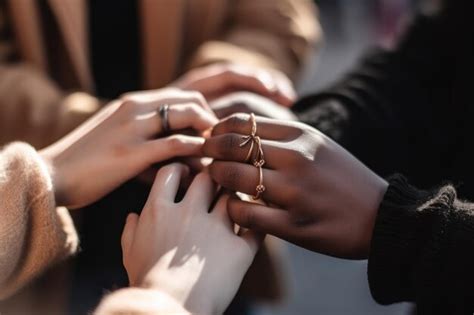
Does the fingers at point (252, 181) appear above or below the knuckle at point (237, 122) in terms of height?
below

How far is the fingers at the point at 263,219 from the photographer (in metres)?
0.72

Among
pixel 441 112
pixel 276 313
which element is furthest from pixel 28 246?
pixel 276 313

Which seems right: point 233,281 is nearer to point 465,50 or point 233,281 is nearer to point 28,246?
point 28,246

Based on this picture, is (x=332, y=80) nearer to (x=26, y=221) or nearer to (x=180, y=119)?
(x=180, y=119)

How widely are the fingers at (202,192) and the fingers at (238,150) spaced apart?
0.03 m

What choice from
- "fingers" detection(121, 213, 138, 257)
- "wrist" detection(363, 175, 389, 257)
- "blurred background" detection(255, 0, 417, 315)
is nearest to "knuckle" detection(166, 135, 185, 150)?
"fingers" detection(121, 213, 138, 257)

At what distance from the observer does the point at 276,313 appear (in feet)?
5.48

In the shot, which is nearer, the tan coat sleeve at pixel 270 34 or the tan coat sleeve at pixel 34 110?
the tan coat sleeve at pixel 34 110

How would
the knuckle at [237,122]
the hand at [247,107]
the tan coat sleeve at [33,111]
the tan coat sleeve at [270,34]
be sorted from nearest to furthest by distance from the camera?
the knuckle at [237,122] < the hand at [247,107] < the tan coat sleeve at [33,111] < the tan coat sleeve at [270,34]

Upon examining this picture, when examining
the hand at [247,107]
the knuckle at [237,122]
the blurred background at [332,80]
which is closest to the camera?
the knuckle at [237,122]

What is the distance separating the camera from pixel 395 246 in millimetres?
672

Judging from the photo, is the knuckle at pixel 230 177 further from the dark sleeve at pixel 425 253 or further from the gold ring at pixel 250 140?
the dark sleeve at pixel 425 253

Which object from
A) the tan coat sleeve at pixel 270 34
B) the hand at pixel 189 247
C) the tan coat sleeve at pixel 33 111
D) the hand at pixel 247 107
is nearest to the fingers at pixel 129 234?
the hand at pixel 189 247

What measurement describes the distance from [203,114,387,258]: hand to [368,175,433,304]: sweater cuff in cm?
3
